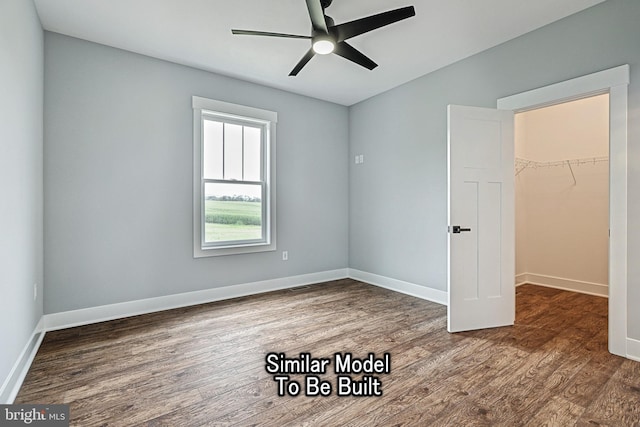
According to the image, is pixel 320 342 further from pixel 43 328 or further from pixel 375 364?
pixel 43 328

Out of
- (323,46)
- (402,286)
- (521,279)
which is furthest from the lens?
(521,279)

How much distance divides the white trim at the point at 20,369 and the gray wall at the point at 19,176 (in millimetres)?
23

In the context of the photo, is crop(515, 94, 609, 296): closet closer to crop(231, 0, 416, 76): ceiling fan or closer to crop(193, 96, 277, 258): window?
crop(231, 0, 416, 76): ceiling fan

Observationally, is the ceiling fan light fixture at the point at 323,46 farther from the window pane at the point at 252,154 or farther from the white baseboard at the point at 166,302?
the white baseboard at the point at 166,302

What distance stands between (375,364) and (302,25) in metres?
2.93

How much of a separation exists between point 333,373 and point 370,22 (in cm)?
245

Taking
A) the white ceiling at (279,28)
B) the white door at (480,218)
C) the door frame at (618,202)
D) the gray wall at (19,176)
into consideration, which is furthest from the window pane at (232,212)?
the door frame at (618,202)

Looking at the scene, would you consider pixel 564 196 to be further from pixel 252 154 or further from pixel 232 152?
pixel 232 152

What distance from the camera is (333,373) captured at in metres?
2.14

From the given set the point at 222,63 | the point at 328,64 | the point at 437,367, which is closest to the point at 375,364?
the point at 437,367

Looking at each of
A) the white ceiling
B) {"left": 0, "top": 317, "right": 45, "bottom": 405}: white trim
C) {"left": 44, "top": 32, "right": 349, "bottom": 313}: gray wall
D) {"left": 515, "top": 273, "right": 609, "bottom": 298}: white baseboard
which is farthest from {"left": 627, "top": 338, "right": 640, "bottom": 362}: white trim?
{"left": 0, "top": 317, "right": 45, "bottom": 405}: white trim

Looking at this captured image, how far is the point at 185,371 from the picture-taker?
2.17 metres

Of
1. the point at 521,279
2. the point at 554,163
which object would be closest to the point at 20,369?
the point at 521,279

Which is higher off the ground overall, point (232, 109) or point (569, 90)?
point (232, 109)
